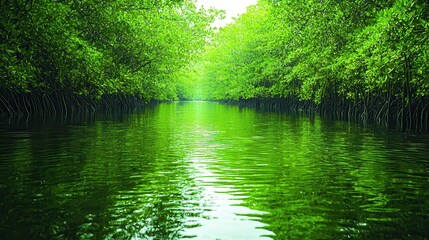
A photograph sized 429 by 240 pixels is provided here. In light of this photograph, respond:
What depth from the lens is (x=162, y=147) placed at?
973cm

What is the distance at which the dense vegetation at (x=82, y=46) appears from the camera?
14.1 m

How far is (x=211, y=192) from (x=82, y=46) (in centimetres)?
1346

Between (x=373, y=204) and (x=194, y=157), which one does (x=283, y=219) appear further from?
(x=194, y=157)

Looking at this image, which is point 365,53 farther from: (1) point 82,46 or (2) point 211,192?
(2) point 211,192

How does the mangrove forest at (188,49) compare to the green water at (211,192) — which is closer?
the green water at (211,192)

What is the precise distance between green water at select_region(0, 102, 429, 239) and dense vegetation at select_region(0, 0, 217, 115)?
6027mm

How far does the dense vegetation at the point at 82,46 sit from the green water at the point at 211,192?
6.03m

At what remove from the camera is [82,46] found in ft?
55.8

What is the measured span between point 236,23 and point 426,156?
49.3 meters

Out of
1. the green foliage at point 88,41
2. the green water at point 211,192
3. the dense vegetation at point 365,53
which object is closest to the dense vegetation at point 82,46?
the green foliage at point 88,41

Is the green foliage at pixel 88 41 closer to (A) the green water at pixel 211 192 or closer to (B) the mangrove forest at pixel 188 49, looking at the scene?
(B) the mangrove forest at pixel 188 49

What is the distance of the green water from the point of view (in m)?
3.74

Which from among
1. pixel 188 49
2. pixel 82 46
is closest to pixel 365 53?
pixel 82 46

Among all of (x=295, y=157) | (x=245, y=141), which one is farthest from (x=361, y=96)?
(x=295, y=157)
